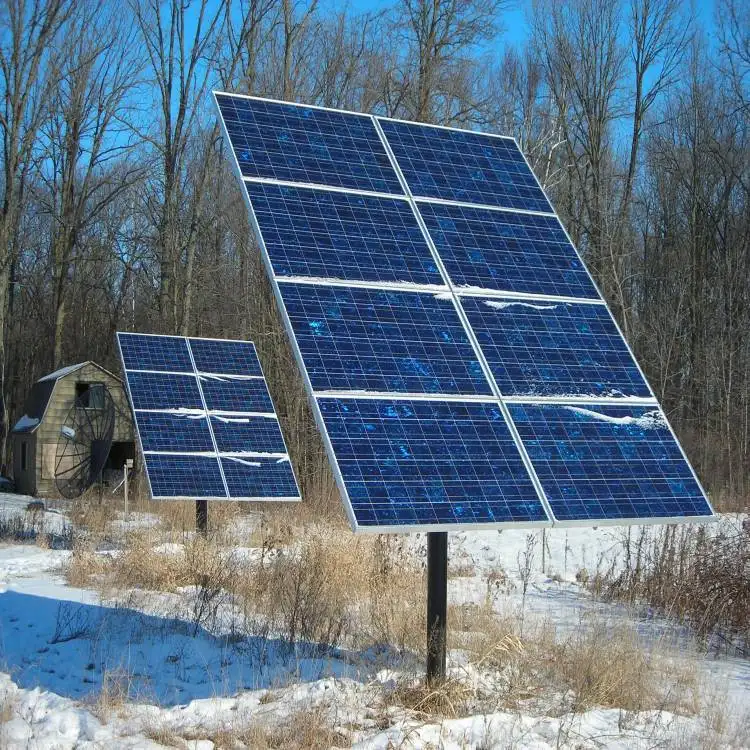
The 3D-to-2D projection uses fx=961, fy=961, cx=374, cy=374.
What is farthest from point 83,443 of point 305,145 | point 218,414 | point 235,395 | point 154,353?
point 305,145

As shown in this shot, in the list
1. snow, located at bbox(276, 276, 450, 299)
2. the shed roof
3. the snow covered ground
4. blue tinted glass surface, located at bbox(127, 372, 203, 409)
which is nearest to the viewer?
the snow covered ground

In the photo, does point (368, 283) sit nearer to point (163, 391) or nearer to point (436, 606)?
point (436, 606)

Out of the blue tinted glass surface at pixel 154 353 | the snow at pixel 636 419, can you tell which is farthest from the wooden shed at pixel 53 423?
the snow at pixel 636 419

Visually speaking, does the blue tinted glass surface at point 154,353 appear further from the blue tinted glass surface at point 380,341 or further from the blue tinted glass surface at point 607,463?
the blue tinted glass surface at point 607,463

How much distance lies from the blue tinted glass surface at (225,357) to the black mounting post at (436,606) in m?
10.3

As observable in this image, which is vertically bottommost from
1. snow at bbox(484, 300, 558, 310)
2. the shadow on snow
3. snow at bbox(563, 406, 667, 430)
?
the shadow on snow

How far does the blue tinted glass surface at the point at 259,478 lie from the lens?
14.9 meters

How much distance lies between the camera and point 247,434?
15820 millimetres

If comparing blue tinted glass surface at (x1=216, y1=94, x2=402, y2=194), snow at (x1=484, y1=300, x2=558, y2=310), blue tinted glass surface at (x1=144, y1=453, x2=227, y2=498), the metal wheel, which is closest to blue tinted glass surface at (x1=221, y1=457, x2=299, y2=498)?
blue tinted glass surface at (x1=144, y1=453, x2=227, y2=498)

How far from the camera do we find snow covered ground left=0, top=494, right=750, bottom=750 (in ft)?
19.4

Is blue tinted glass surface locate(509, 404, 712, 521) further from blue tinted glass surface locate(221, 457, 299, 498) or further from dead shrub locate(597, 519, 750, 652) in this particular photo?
blue tinted glass surface locate(221, 457, 299, 498)

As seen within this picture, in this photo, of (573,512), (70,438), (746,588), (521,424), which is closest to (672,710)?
(573,512)

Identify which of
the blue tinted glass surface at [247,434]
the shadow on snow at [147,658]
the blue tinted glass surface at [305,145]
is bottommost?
the shadow on snow at [147,658]

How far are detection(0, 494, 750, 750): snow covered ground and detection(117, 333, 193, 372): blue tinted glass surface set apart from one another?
6.19m
